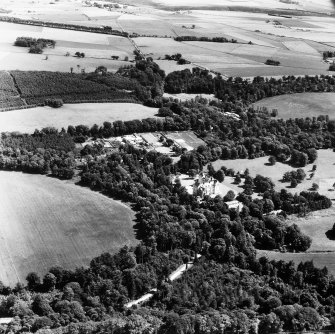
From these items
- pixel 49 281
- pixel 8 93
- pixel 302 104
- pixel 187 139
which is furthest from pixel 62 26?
pixel 49 281

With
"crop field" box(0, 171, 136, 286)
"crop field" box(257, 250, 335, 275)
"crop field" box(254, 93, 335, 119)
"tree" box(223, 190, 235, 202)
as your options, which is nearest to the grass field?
"crop field" box(0, 171, 136, 286)

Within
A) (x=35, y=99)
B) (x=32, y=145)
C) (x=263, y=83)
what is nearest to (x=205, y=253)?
(x=32, y=145)

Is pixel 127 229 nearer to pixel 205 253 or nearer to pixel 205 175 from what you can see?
pixel 205 253

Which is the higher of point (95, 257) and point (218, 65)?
point (218, 65)

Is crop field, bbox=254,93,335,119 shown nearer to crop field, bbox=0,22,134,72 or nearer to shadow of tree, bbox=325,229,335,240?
crop field, bbox=0,22,134,72

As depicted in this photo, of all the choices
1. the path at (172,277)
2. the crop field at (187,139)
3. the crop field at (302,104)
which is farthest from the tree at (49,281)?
the crop field at (302,104)

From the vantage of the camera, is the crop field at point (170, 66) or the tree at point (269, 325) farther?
the crop field at point (170, 66)

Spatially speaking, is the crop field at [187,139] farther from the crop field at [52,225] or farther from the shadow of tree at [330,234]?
the shadow of tree at [330,234]
